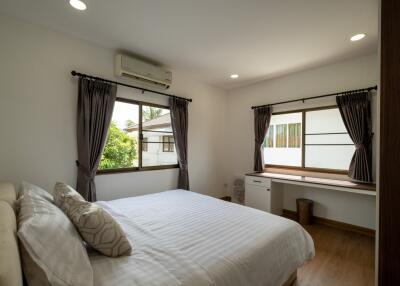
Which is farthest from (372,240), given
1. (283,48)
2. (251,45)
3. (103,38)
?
(103,38)

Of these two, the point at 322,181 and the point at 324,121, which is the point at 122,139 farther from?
the point at 324,121

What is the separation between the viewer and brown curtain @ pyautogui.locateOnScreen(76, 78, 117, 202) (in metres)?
2.40

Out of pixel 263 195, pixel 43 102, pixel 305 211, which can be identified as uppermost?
pixel 43 102

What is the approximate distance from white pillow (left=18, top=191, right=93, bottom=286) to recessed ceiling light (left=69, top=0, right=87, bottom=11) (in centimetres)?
187

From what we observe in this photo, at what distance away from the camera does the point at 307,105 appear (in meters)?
3.37

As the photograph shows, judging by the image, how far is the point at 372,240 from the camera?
2611 millimetres

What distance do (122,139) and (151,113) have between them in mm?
674

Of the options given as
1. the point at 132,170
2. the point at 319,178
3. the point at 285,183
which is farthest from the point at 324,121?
the point at 132,170

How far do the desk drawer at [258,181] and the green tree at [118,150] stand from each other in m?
2.06

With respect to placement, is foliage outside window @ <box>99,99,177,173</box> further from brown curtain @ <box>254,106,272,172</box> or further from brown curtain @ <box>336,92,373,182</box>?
brown curtain @ <box>336,92,373,182</box>

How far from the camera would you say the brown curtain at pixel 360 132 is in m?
2.70

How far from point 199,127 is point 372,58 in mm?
2881

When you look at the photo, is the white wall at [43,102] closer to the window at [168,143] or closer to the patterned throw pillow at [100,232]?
the window at [168,143]

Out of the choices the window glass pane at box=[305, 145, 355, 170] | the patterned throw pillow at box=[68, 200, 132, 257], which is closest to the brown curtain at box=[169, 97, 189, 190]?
the window glass pane at box=[305, 145, 355, 170]
